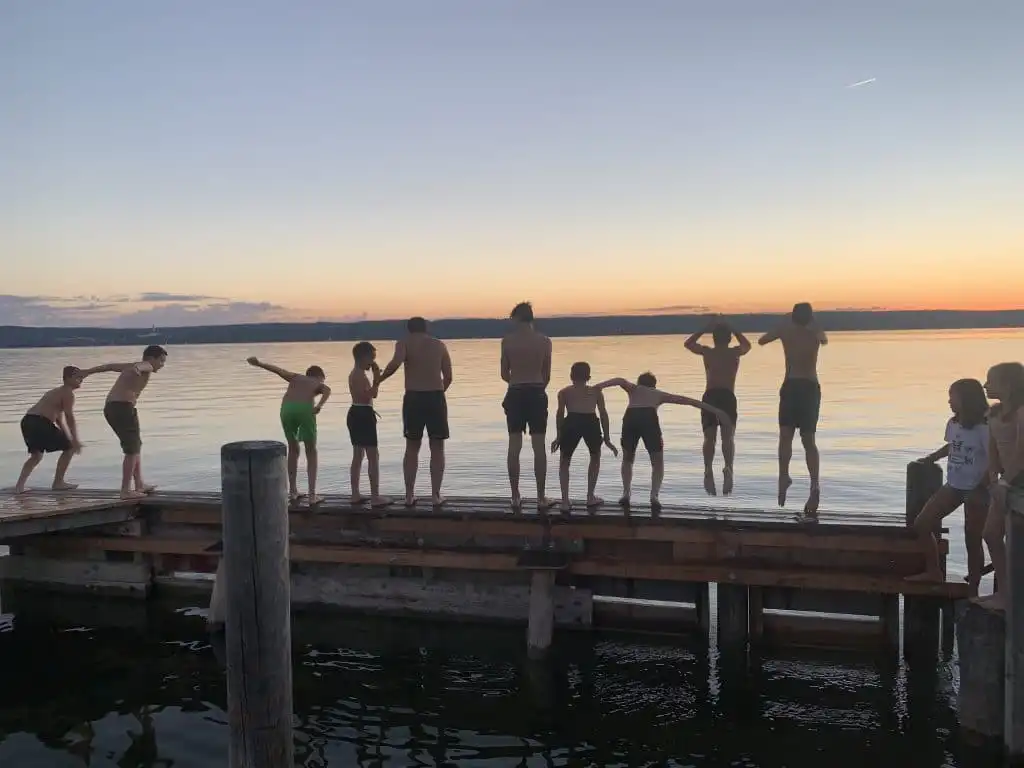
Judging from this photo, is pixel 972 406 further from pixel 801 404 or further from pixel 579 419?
pixel 579 419

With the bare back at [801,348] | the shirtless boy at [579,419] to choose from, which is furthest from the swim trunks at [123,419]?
the bare back at [801,348]

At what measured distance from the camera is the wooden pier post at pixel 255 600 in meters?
5.41

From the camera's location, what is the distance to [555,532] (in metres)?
10.2

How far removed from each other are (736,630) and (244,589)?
249 inches

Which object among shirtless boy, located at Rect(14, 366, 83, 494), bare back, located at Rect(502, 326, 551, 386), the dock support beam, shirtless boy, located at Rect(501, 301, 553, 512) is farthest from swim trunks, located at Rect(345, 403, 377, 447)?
shirtless boy, located at Rect(14, 366, 83, 494)

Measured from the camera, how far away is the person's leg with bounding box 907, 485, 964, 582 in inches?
339

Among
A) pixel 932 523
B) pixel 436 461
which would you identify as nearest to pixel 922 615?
pixel 932 523

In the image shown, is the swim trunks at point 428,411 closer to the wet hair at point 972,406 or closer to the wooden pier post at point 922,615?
the wooden pier post at point 922,615

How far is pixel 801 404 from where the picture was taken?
1007 cm

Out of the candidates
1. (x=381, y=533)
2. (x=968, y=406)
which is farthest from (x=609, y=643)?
(x=968, y=406)

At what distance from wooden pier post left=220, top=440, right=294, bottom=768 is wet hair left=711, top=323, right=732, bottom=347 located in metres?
6.63

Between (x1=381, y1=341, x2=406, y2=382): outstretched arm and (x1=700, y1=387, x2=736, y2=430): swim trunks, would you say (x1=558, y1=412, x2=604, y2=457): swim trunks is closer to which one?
(x1=700, y1=387, x2=736, y2=430): swim trunks

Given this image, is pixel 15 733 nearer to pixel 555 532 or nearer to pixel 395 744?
pixel 395 744

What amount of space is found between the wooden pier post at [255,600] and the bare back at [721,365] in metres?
6.61
